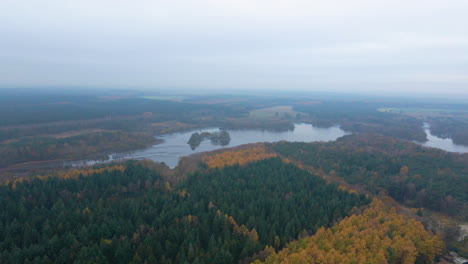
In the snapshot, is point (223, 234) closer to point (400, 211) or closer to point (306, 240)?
point (306, 240)

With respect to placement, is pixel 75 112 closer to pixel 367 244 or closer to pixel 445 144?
pixel 367 244

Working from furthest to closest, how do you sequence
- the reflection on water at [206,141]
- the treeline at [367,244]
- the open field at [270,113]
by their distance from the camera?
the open field at [270,113] → the reflection on water at [206,141] → the treeline at [367,244]

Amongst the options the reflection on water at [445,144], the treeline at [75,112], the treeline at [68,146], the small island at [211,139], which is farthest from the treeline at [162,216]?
the treeline at [75,112]

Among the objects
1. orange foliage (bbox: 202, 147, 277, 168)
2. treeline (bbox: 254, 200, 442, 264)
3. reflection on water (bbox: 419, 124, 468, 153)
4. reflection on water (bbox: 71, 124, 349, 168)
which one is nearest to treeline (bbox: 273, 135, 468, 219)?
orange foliage (bbox: 202, 147, 277, 168)

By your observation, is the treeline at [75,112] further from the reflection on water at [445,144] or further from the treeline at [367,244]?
the treeline at [367,244]

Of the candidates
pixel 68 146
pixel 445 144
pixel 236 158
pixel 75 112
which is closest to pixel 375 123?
pixel 445 144

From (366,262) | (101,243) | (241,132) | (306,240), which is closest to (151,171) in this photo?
(101,243)
